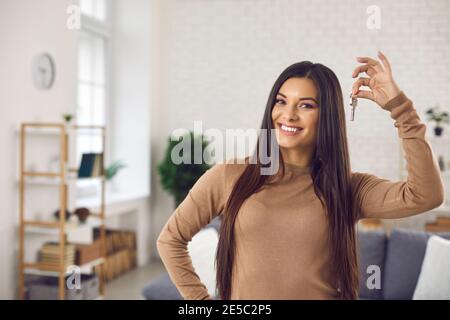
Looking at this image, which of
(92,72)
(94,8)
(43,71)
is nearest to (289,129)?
(43,71)

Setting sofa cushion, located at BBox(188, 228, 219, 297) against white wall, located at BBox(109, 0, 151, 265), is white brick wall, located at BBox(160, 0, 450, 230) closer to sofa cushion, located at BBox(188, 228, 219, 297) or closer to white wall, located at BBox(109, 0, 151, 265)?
sofa cushion, located at BBox(188, 228, 219, 297)

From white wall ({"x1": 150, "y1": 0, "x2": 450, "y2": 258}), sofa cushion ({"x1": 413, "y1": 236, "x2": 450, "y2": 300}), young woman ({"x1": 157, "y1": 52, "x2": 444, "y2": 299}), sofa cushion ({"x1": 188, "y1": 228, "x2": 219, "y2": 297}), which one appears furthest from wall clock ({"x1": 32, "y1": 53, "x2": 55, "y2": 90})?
young woman ({"x1": 157, "y1": 52, "x2": 444, "y2": 299})

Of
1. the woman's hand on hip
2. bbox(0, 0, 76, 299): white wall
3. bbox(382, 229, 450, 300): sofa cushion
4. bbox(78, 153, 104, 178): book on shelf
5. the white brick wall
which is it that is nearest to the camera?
the woman's hand on hip

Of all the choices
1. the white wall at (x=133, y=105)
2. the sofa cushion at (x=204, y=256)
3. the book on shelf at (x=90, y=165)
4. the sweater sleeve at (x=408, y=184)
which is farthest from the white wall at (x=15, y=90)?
the sweater sleeve at (x=408, y=184)

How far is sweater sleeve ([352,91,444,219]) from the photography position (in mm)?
763

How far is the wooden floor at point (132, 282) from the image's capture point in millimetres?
3238

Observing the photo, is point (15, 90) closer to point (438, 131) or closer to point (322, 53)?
point (322, 53)

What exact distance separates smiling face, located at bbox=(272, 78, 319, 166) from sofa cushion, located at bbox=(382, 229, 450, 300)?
1578mm

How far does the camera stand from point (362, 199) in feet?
2.91

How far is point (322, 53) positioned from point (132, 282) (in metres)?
2.89

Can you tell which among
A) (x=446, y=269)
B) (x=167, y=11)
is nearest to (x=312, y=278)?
(x=446, y=269)
